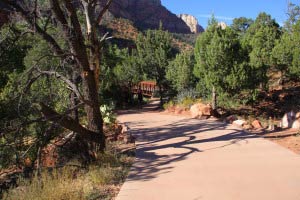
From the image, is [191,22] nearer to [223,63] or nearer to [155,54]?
[155,54]

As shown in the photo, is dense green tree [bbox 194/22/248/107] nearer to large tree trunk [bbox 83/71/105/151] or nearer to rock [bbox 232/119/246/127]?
rock [bbox 232/119/246/127]

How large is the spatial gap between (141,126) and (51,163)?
5.62 m

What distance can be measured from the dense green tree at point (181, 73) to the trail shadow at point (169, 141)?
6662mm

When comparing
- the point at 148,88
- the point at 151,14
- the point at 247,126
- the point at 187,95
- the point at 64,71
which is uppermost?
the point at 151,14

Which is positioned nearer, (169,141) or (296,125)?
(169,141)

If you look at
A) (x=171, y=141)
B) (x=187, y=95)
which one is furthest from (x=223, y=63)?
(x=171, y=141)

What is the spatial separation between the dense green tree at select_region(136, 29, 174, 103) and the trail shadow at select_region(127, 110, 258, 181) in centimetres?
907

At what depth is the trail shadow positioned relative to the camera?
793cm

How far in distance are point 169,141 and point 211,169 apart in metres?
3.38

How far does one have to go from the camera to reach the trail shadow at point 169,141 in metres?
7.93

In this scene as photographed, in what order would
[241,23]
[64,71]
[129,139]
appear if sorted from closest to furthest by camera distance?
[64,71] → [129,139] → [241,23]

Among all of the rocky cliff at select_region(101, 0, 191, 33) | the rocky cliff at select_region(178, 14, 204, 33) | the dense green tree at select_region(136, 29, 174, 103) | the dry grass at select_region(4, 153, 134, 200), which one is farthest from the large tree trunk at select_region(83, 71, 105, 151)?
the rocky cliff at select_region(178, 14, 204, 33)

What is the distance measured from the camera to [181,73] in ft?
71.2

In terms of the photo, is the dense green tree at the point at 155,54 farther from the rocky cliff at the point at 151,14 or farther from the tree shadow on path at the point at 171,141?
the rocky cliff at the point at 151,14
